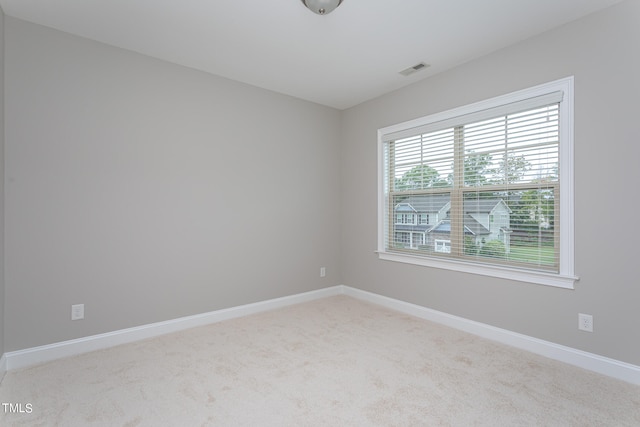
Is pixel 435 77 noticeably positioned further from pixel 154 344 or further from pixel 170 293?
pixel 154 344

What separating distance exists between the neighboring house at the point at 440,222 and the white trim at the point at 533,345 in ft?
2.27

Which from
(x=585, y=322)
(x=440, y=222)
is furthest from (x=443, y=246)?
(x=585, y=322)

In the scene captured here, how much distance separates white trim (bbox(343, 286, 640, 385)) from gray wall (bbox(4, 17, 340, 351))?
1503 mm

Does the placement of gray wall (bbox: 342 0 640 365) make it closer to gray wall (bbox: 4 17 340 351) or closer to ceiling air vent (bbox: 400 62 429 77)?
ceiling air vent (bbox: 400 62 429 77)

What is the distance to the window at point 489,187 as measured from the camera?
8.29 ft

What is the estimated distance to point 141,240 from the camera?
2.93 metres

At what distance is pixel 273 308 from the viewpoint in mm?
3818

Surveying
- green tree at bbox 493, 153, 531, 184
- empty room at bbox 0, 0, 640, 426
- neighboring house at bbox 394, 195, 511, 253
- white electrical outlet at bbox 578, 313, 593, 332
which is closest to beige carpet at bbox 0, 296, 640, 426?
empty room at bbox 0, 0, 640, 426

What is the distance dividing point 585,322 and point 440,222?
1.44 metres

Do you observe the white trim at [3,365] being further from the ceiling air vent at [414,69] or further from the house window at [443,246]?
the ceiling air vent at [414,69]

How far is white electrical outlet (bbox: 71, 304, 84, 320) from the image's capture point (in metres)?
2.60

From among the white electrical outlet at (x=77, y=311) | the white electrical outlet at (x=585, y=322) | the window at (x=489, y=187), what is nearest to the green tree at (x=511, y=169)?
the window at (x=489, y=187)

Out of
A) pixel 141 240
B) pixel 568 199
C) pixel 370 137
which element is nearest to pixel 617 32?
pixel 568 199

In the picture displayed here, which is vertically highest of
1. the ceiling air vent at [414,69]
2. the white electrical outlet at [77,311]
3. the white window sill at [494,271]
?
the ceiling air vent at [414,69]
